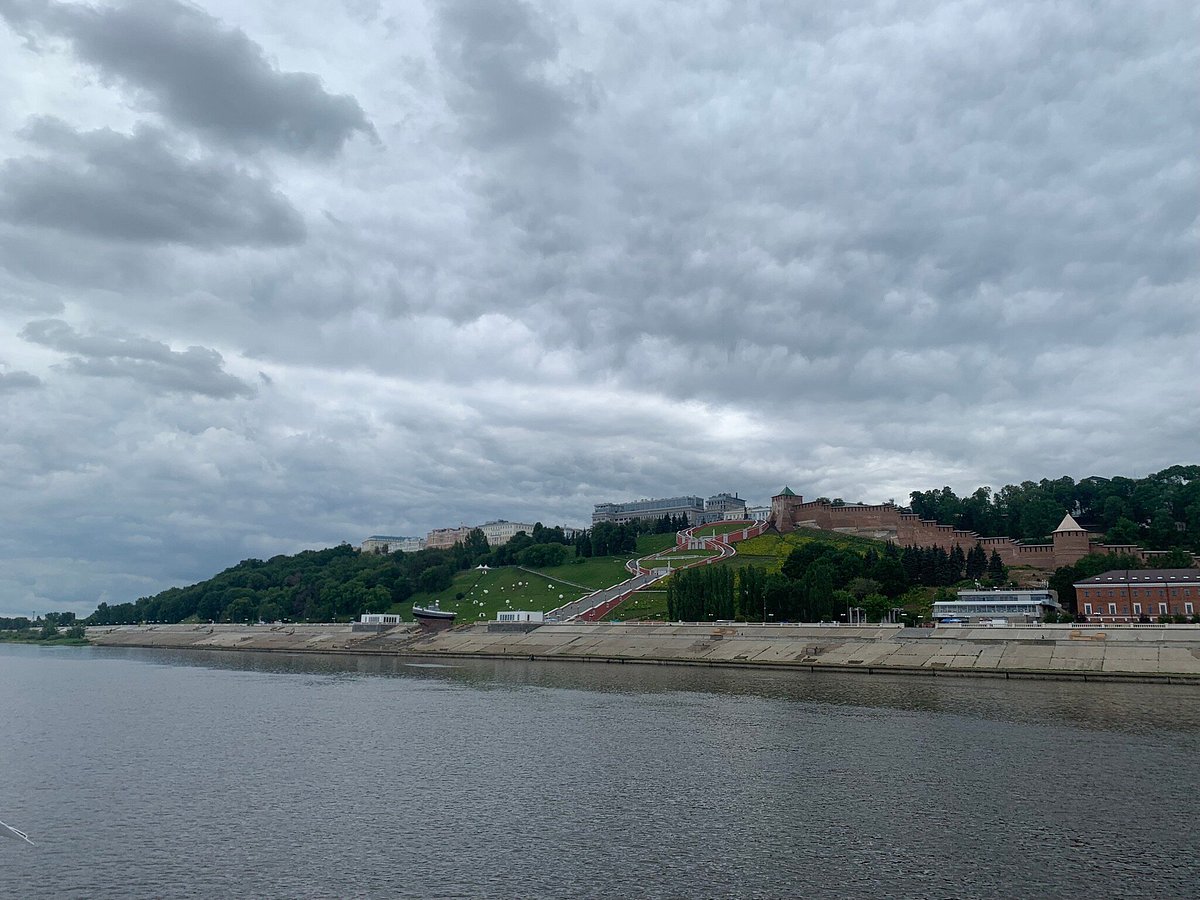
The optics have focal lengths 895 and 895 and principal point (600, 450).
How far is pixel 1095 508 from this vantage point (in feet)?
529

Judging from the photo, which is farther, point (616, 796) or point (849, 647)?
point (849, 647)

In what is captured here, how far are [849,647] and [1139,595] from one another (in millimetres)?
37339

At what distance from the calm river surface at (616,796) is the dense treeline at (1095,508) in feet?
287

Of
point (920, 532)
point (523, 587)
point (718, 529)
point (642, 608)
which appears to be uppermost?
point (718, 529)

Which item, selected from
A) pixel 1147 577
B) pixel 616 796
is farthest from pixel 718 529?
pixel 616 796

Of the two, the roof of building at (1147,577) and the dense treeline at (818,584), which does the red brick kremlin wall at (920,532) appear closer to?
the dense treeline at (818,584)

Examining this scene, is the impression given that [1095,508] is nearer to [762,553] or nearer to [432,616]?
[762,553]

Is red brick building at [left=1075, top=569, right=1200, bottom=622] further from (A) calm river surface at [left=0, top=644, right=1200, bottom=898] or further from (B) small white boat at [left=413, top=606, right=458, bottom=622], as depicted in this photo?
(B) small white boat at [left=413, top=606, right=458, bottom=622]

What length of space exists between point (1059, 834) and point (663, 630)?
250 feet

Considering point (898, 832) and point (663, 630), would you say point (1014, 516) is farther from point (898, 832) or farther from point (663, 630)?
point (898, 832)

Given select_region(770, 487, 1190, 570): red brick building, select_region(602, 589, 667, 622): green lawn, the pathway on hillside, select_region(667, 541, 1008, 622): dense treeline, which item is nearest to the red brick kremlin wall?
select_region(770, 487, 1190, 570): red brick building

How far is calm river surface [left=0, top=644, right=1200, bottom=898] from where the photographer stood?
23.6 m

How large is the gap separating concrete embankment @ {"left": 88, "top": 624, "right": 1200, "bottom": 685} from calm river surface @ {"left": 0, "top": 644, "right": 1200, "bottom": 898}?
33.4 feet

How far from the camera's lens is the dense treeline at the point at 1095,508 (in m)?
133
